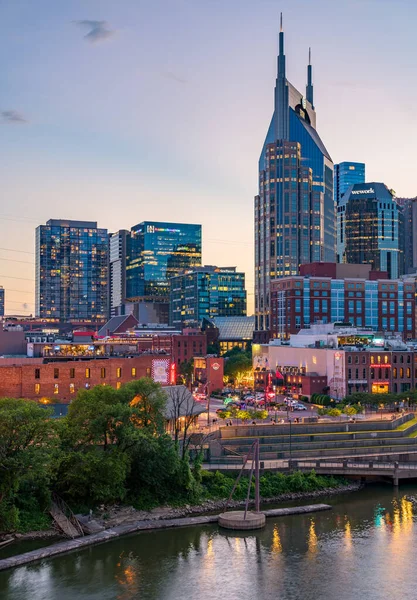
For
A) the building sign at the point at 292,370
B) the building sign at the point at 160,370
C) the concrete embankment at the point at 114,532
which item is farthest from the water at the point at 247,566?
the building sign at the point at 292,370

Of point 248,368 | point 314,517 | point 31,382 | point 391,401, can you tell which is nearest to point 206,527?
point 314,517

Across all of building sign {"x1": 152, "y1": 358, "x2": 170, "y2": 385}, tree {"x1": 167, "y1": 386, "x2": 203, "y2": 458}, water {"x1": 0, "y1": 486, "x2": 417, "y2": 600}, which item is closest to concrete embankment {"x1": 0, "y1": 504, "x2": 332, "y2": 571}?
water {"x1": 0, "y1": 486, "x2": 417, "y2": 600}

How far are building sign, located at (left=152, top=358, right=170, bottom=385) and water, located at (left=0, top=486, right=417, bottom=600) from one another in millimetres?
48707

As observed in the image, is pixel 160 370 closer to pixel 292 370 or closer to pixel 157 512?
pixel 157 512

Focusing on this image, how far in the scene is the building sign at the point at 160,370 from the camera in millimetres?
112419

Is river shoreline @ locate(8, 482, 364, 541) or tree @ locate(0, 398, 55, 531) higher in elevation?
tree @ locate(0, 398, 55, 531)

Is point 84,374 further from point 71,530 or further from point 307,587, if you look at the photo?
point 307,587

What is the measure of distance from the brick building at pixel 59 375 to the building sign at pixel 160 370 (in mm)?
2709

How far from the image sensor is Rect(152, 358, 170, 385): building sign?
11242 cm

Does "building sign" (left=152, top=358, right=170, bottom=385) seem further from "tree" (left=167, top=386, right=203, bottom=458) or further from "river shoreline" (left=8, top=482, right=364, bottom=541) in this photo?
"river shoreline" (left=8, top=482, right=364, bottom=541)

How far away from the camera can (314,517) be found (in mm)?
67938

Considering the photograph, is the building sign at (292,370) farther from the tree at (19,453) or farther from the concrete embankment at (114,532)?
the tree at (19,453)

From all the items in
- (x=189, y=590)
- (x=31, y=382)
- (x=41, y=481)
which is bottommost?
(x=189, y=590)

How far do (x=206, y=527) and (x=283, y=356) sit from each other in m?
99.0
